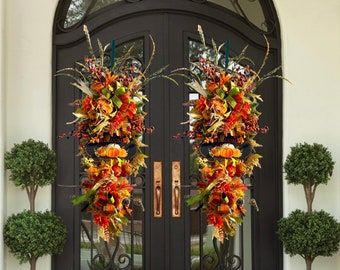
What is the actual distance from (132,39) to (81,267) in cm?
172

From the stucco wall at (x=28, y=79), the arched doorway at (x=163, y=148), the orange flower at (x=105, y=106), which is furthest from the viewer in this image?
the arched doorway at (x=163, y=148)

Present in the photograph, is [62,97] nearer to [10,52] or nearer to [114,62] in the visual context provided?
[10,52]

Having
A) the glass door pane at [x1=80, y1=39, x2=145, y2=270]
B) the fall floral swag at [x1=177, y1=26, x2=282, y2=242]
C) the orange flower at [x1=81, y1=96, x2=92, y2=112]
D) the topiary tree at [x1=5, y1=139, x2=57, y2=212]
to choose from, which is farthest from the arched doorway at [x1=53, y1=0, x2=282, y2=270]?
the orange flower at [x1=81, y1=96, x2=92, y2=112]

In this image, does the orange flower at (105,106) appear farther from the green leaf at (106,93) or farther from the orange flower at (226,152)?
the orange flower at (226,152)

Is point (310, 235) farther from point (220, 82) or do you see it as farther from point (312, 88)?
point (220, 82)

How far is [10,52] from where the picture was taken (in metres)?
4.16

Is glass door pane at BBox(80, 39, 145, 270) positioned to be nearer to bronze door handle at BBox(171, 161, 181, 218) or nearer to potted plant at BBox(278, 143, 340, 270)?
bronze door handle at BBox(171, 161, 181, 218)

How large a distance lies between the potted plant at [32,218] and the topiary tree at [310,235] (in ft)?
5.07

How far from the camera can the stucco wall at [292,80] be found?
13.6 ft

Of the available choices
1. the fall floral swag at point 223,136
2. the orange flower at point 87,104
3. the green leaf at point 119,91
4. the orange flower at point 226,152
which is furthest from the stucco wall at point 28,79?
the orange flower at point 226,152

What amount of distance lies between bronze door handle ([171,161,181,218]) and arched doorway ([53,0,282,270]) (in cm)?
2

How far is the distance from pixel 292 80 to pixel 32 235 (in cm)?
213

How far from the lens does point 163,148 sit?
4.26 m

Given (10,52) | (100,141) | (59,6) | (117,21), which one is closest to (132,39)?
(117,21)
